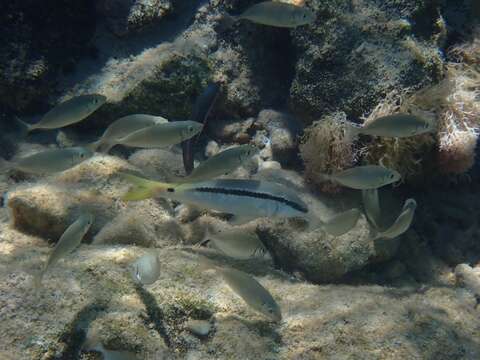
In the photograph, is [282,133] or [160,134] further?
[282,133]

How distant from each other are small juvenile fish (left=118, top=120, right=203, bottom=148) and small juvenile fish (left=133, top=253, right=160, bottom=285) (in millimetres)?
1146

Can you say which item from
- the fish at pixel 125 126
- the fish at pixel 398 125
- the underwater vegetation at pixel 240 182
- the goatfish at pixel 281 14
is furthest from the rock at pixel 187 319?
the goatfish at pixel 281 14

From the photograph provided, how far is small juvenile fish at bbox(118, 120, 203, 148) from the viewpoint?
3.48 m

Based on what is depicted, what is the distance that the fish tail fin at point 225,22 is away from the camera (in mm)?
5937

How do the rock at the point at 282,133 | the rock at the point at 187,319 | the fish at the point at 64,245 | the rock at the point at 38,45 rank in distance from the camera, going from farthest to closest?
the rock at the point at 282,133, the rock at the point at 38,45, the fish at the point at 64,245, the rock at the point at 187,319

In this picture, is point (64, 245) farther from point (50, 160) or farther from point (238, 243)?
point (238, 243)

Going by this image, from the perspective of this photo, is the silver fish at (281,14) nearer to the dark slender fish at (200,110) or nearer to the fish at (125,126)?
the dark slender fish at (200,110)

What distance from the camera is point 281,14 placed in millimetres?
4168

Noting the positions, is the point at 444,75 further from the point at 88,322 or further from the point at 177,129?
the point at 88,322

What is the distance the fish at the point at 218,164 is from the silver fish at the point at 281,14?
70.9 inches

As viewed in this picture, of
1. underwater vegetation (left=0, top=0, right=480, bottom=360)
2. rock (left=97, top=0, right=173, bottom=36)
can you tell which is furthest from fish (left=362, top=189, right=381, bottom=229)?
rock (left=97, top=0, right=173, bottom=36)

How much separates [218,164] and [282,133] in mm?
2698

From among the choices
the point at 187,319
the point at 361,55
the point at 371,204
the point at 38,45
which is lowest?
the point at 187,319

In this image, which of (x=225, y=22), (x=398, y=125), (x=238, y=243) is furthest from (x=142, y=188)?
(x=225, y=22)
